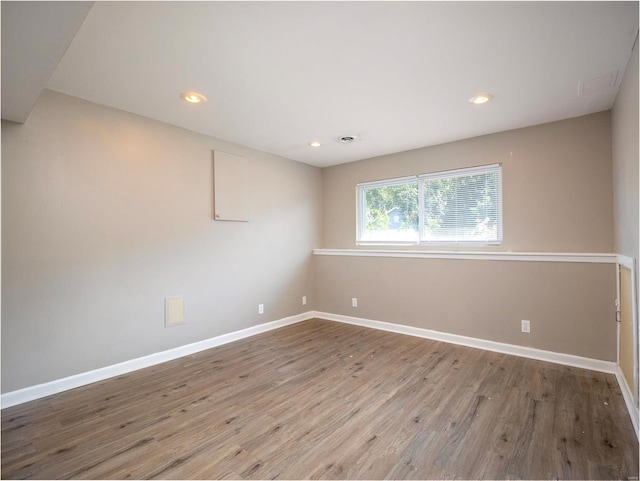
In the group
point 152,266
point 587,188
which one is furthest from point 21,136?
point 587,188

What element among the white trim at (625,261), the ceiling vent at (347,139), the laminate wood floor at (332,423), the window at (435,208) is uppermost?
the ceiling vent at (347,139)

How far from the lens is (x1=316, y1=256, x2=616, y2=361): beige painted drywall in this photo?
2.94m

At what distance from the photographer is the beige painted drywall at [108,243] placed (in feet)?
7.84

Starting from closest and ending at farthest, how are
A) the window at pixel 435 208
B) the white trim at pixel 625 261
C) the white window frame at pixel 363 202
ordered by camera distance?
the white trim at pixel 625 261 → the window at pixel 435 208 → the white window frame at pixel 363 202

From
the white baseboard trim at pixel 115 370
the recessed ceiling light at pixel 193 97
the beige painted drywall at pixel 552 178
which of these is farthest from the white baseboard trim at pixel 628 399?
the recessed ceiling light at pixel 193 97

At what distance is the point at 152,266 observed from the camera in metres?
3.12

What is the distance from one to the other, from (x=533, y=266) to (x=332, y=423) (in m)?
2.60

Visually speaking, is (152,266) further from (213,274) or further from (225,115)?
(225,115)

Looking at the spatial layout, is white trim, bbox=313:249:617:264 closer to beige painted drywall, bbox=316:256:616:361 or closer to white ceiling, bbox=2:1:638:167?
beige painted drywall, bbox=316:256:616:361

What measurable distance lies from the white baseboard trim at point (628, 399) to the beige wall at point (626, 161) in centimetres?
100

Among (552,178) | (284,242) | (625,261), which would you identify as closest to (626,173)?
(625,261)

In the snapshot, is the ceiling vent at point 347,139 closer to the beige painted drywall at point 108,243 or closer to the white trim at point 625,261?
the beige painted drywall at point 108,243

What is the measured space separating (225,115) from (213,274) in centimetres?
176

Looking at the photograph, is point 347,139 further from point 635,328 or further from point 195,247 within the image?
point 635,328
